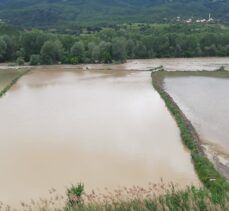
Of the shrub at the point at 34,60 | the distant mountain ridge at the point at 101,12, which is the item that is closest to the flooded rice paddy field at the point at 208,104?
the shrub at the point at 34,60

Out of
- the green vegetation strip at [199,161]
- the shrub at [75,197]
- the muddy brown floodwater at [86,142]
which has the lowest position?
the muddy brown floodwater at [86,142]

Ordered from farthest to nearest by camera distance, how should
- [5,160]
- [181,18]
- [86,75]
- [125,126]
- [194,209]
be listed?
[181,18], [86,75], [125,126], [5,160], [194,209]

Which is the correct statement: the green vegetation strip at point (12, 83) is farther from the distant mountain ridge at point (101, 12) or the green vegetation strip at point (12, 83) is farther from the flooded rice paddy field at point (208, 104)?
the distant mountain ridge at point (101, 12)

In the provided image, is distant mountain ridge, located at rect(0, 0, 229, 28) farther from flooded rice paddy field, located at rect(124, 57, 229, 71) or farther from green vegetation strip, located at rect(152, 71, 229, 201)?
green vegetation strip, located at rect(152, 71, 229, 201)

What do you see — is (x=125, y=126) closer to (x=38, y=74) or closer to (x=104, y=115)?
(x=104, y=115)

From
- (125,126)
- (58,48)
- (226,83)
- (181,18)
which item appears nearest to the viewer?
(125,126)

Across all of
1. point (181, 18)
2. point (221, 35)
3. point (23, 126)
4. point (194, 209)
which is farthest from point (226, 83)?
point (181, 18)
